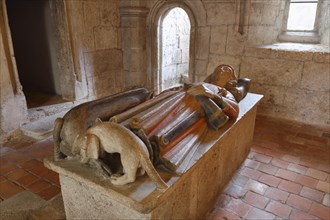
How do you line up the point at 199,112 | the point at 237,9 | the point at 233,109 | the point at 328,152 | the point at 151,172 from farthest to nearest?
the point at 237,9, the point at 328,152, the point at 233,109, the point at 199,112, the point at 151,172

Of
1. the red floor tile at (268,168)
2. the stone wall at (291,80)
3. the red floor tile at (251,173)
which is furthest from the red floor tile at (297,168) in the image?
the stone wall at (291,80)

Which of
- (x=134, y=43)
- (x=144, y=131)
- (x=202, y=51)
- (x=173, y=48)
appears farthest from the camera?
(x=173, y=48)

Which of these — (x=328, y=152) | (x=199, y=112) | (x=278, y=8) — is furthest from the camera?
(x=278, y=8)

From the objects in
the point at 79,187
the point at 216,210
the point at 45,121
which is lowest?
the point at 216,210

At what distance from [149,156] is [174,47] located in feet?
16.0

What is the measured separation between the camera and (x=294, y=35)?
15.2 feet

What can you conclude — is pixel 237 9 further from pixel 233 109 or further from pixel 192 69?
pixel 233 109

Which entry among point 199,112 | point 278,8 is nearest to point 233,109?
point 199,112

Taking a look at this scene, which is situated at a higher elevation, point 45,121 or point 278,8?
point 278,8

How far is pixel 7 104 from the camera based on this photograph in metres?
3.44

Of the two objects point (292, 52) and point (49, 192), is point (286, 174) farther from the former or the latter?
point (49, 192)

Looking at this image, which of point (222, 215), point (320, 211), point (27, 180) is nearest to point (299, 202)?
point (320, 211)

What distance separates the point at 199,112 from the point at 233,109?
36 centimetres

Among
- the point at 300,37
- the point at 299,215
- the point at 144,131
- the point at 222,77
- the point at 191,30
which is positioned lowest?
the point at 299,215
